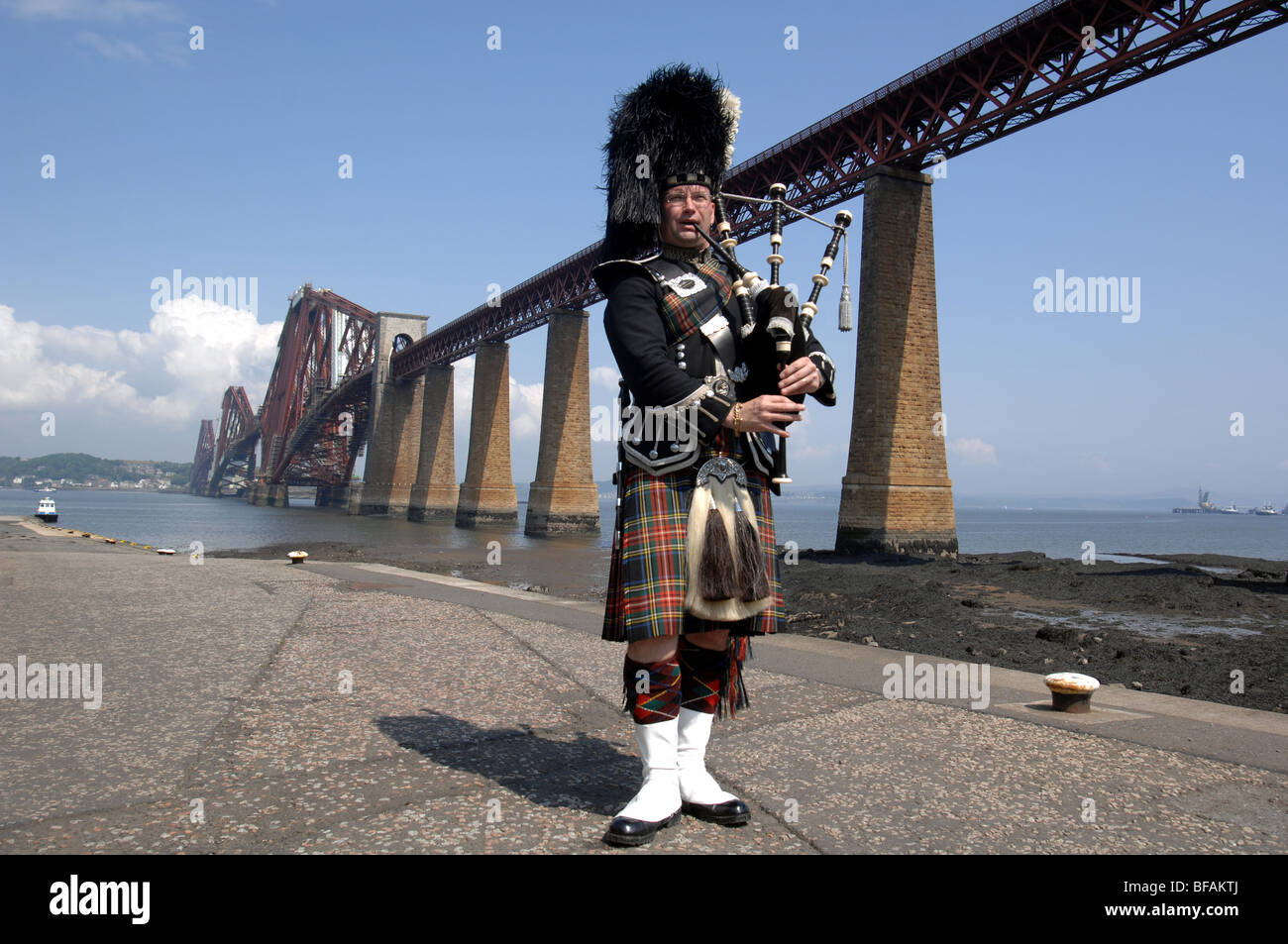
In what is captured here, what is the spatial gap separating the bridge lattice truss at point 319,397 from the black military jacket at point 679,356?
8021cm

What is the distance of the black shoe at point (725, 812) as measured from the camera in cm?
249

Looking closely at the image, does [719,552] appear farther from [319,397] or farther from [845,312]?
[319,397]

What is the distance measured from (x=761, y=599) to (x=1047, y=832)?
104 cm

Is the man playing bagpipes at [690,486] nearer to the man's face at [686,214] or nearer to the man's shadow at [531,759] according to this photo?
the man's face at [686,214]

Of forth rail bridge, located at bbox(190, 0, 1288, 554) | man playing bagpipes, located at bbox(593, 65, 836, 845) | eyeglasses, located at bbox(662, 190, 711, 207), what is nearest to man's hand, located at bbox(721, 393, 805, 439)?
man playing bagpipes, located at bbox(593, 65, 836, 845)

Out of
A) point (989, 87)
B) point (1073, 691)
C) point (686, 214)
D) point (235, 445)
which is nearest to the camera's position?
point (686, 214)

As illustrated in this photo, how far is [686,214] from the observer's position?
2975 mm

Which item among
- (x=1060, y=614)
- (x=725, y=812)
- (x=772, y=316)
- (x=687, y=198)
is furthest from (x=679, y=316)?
(x=1060, y=614)

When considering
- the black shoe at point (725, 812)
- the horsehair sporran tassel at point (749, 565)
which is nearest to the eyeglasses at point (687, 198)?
the horsehair sporran tassel at point (749, 565)

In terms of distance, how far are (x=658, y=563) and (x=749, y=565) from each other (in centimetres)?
28
